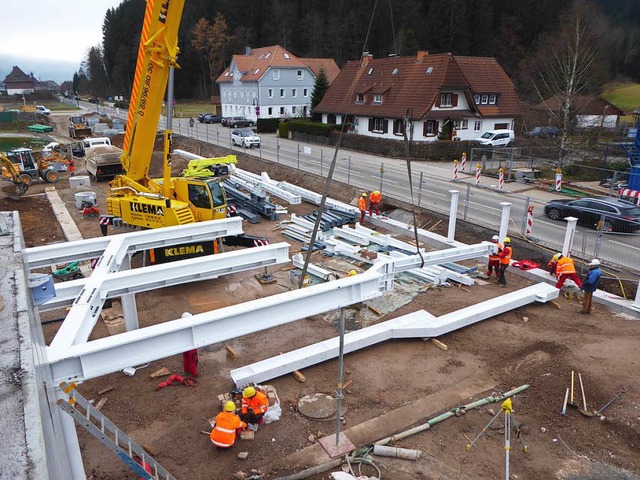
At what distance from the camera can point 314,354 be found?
27.9 ft

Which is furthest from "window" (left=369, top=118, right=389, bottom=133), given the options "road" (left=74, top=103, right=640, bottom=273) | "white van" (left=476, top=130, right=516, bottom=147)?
"white van" (left=476, top=130, right=516, bottom=147)

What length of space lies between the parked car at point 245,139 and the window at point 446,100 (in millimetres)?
14555

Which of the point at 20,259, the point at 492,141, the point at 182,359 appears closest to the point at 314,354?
the point at 182,359

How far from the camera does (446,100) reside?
35656 millimetres

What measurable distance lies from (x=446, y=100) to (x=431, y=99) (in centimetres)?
183

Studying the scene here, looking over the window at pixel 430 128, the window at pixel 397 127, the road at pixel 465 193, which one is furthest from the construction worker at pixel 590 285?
the window at pixel 397 127

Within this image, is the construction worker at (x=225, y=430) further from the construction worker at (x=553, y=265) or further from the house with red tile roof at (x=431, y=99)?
the house with red tile roof at (x=431, y=99)

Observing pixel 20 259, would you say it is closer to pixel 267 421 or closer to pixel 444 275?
pixel 267 421

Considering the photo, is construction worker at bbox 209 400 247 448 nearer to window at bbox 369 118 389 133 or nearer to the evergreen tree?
window at bbox 369 118 389 133

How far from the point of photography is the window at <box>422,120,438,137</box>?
3466cm

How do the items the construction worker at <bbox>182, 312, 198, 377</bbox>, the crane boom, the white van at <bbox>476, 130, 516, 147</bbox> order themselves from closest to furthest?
Answer: the construction worker at <bbox>182, 312, 198, 377</bbox> < the crane boom < the white van at <bbox>476, 130, 516, 147</bbox>

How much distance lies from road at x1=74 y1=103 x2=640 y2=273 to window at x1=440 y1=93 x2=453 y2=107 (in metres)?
6.99

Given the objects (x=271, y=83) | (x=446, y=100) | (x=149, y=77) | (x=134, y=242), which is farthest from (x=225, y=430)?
(x=271, y=83)

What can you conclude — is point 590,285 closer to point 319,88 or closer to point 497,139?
point 497,139
